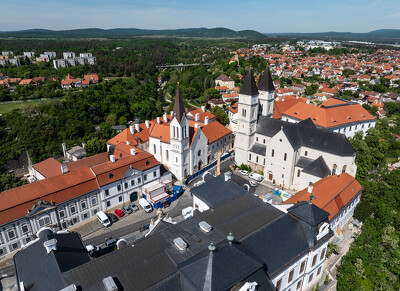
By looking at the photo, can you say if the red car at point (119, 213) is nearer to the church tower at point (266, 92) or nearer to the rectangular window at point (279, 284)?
the rectangular window at point (279, 284)

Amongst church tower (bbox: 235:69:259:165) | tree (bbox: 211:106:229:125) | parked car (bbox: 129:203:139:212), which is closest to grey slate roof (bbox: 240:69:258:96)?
church tower (bbox: 235:69:259:165)

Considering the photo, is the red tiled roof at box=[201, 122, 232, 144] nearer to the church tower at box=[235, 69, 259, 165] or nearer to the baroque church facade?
the church tower at box=[235, 69, 259, 165]

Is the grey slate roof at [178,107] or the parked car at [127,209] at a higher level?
the grey slate roof at [178,107]

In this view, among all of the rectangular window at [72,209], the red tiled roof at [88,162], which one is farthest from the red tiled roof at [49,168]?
the rectangular window at [72,209]

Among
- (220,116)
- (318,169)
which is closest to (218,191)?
(318,169)

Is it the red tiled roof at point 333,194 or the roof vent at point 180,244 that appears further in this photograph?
the red tiled roof at point 333,194

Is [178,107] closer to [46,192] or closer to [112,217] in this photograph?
[112,217]

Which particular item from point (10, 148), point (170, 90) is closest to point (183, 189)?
point (10, 148)
